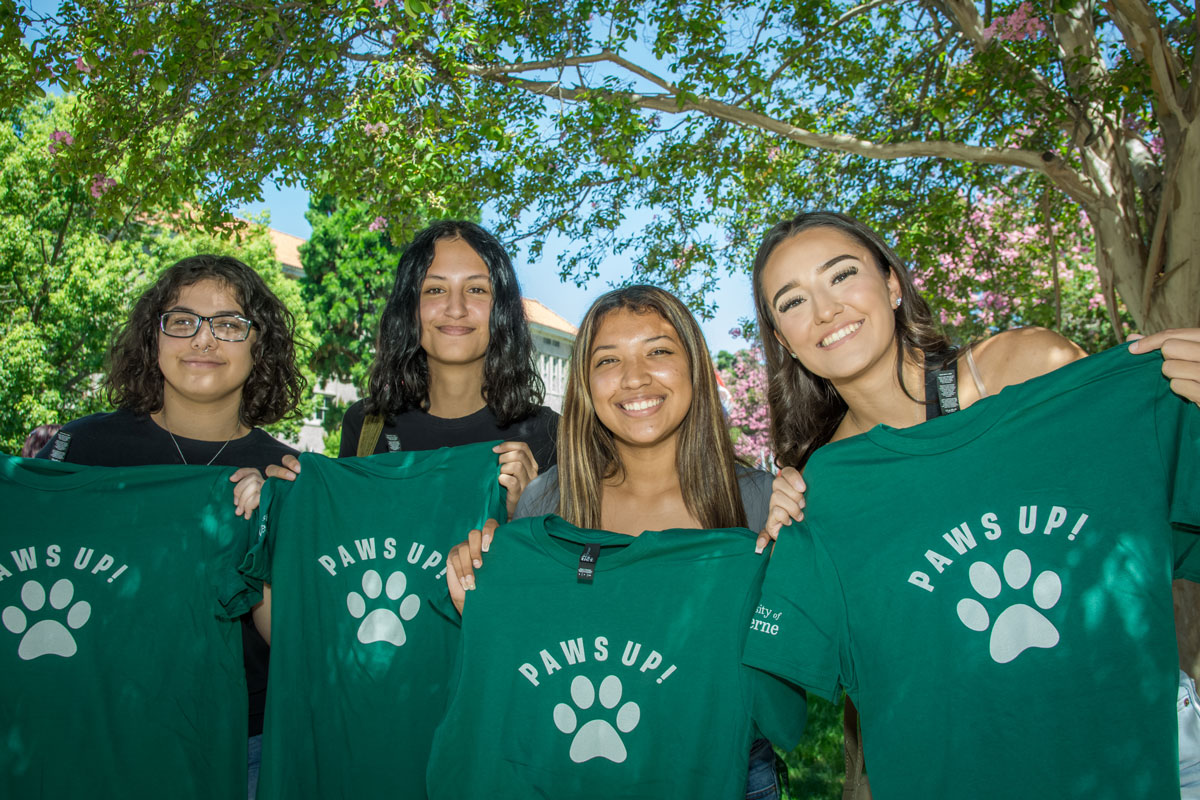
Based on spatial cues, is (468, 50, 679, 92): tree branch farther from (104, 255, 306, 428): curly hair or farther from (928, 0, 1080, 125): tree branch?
(104, 255, 306, 428): curly hair

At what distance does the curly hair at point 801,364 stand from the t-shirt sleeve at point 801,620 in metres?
0.77

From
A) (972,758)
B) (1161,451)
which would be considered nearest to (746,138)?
(1161,451)

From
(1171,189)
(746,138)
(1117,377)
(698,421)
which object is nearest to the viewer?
(1117,377)

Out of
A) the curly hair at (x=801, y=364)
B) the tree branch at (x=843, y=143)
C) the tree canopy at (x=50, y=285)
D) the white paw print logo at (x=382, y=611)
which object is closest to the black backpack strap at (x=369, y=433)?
the white paw print logo at (x=382, y=611)

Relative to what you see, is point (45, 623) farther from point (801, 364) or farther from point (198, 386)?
point (801, 364)

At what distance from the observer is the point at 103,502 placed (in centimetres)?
255

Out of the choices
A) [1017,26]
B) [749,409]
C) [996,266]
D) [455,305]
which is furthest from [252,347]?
[749,409]

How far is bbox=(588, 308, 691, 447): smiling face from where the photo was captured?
2.52 metres

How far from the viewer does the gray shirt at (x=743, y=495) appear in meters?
2.57

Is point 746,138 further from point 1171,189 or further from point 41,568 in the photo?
→ point 41,568

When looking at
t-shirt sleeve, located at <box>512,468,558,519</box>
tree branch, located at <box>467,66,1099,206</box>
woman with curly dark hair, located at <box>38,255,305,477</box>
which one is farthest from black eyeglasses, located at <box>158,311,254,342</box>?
tree branch, located at <box>467,66,1099,206</box>

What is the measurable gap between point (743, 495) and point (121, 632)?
2.10 m

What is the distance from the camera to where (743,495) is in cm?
263

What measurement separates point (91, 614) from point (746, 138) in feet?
21.9
